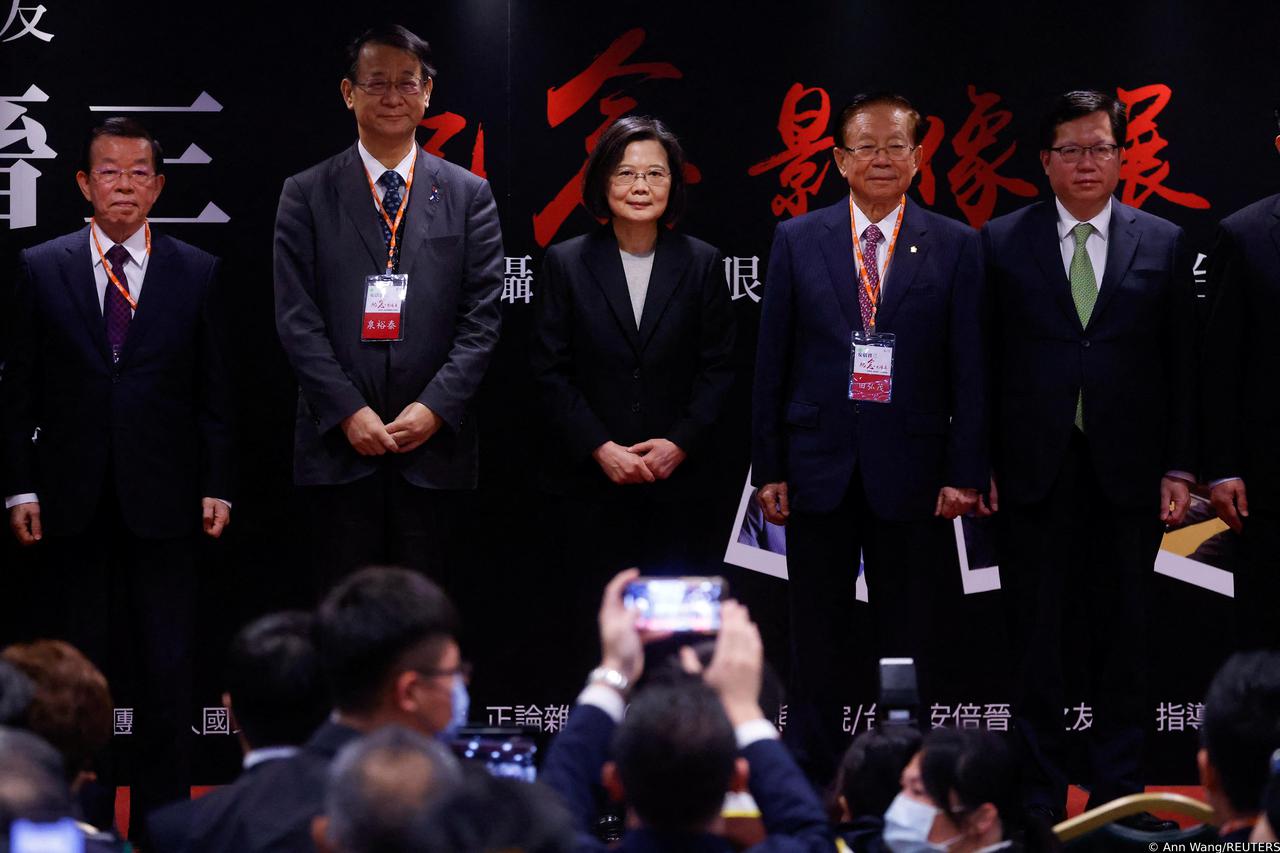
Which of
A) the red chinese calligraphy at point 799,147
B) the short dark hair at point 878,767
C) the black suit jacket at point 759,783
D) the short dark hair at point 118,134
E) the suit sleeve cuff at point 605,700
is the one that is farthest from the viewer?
the red chinese calligraphy at point 799,147

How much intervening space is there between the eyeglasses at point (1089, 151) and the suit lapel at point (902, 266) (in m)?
0.40

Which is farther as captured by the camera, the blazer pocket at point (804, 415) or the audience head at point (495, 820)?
the blazer pocket at point (804, 415)

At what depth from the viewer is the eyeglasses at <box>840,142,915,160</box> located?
4.30m

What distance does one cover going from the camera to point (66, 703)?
2715 mm

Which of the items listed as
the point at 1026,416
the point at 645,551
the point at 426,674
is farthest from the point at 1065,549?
the point at 426,674

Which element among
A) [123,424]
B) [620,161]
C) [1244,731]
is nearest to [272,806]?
[1244,731]

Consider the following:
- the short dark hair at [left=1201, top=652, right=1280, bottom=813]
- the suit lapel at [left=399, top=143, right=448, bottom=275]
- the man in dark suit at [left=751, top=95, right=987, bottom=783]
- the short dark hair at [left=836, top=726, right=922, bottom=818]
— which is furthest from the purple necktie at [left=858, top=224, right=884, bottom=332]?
the short dark hair at [left=1201, top=652, right=1280, bottom=813]

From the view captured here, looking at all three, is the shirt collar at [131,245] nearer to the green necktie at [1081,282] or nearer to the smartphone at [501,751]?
the smartphone at [501,751]

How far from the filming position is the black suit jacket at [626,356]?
4.41m

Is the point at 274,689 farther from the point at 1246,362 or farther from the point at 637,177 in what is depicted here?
the point at 1246,362

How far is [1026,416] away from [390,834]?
2712mm

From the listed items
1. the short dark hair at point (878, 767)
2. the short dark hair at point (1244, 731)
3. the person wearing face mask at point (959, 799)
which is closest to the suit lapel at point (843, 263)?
the short dark hair at point (878, 767)

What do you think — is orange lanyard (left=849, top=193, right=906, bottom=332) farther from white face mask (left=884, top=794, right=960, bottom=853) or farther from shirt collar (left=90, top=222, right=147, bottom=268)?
shirt collar (left=90, top=222, right=147, bottom=268)

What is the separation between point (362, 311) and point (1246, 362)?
2324mm
